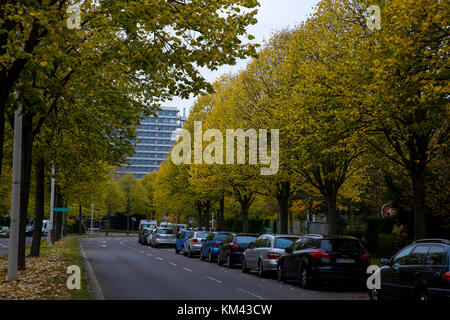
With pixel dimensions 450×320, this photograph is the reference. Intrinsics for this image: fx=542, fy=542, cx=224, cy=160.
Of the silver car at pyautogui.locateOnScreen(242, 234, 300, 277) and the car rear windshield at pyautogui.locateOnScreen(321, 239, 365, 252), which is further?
the silver car at pyautogui.locateOnScreen(242, 234, 300, 277)

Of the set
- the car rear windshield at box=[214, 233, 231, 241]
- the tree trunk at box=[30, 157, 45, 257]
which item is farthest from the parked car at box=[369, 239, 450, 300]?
the tree trunk at box=[30, 157, 45, 257]

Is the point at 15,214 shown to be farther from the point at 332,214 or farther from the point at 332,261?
the point at 332,214

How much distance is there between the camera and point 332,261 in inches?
609

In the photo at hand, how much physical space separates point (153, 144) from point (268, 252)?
573 feet

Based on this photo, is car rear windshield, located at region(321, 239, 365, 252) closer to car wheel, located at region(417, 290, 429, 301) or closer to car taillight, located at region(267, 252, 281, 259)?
car taillight, located at region(267, 252, 281, 259)

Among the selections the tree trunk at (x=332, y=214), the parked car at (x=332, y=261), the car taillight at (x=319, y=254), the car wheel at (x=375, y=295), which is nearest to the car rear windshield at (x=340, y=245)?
the parked car at (x=332, y=261)

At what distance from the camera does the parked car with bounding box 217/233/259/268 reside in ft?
80.3

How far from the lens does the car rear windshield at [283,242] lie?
19.8m

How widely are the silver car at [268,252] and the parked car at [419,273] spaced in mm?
7155

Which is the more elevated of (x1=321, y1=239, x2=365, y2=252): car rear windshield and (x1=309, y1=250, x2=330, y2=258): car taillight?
(x1=321, y1=239, x2=365, y2=252): car rear windshield

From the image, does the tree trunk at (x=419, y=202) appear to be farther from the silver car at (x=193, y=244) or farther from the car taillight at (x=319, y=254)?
the silver car at (x=193, y=244)

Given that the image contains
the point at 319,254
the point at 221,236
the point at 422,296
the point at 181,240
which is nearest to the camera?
the point at 422,296

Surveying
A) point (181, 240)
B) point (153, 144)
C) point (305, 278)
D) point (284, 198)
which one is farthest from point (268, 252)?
point (153, 144)

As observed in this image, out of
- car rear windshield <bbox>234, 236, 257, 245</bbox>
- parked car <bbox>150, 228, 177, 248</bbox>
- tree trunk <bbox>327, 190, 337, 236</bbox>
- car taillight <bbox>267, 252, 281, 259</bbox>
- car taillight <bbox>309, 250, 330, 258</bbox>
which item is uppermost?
tree trunk <bbox>327, 190, 337, 236</bbox>
